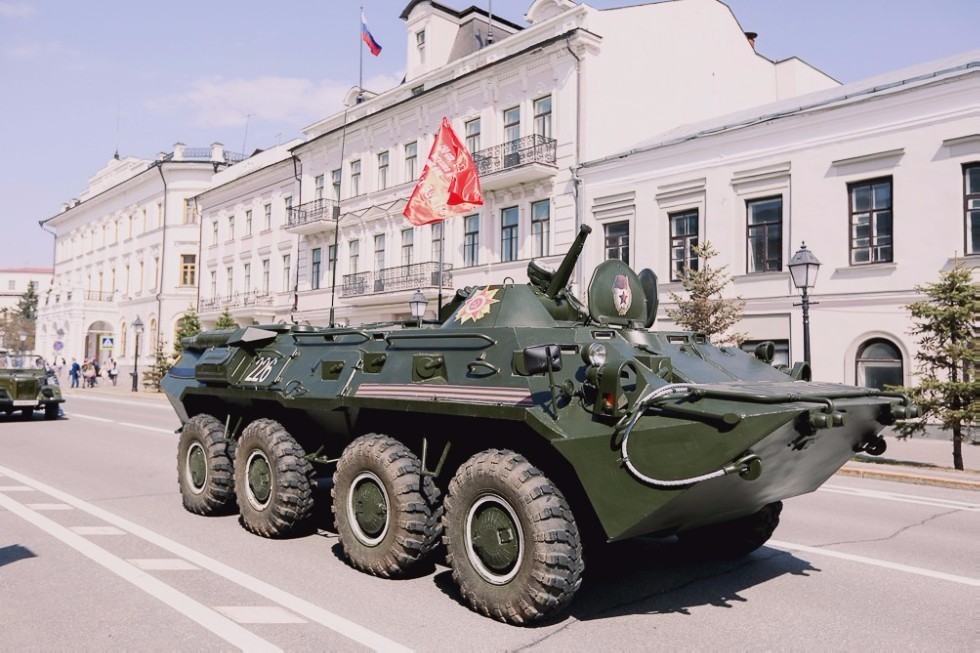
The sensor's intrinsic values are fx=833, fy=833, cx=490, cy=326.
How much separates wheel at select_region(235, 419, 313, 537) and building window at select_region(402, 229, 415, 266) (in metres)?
23.4

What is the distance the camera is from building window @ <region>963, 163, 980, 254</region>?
656 inches

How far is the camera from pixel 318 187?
36188 mm

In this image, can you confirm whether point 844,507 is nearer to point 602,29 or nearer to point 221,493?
point 221,493

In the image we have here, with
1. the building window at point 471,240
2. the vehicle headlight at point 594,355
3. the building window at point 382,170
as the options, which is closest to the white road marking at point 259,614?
the vehicle headlight at point 594,355

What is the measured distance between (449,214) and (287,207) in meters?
24.9

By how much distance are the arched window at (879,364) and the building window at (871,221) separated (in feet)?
6.04

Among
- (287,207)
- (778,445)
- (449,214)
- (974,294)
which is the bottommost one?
(778,445)

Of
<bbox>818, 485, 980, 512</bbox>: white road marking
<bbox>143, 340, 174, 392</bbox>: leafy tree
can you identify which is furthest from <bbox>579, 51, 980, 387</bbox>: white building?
<bbox>143, 340, 174, 392</bbox>: leafy tree

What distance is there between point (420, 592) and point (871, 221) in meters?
16.0

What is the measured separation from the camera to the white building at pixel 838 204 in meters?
17.0

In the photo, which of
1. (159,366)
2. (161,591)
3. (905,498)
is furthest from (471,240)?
(161,591)

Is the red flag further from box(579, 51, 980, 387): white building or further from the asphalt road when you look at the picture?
the asphalt road

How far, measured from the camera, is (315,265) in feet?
119

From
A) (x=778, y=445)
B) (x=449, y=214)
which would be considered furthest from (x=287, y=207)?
(x=778, y=445)
